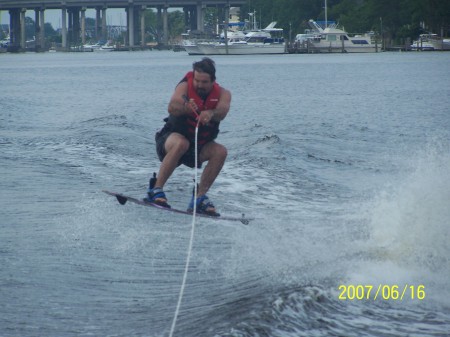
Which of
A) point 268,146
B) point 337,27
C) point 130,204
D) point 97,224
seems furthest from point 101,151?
point 337,27

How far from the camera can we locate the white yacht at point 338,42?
12753 centimetres

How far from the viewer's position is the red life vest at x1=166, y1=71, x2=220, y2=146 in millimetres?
9961

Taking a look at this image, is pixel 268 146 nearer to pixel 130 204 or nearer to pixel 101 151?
Answer: pixel 101 151

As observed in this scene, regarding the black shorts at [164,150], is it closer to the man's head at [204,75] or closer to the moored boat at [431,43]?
the man's head at [204,75]

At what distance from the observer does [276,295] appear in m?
7.94

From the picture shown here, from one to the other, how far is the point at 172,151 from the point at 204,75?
914 mm

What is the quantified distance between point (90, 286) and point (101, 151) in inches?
433

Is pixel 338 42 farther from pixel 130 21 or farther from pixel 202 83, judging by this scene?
pixel 202 83

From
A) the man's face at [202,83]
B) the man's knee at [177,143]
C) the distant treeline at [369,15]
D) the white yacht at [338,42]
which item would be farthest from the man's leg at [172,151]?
the white yacht at [338,42]
